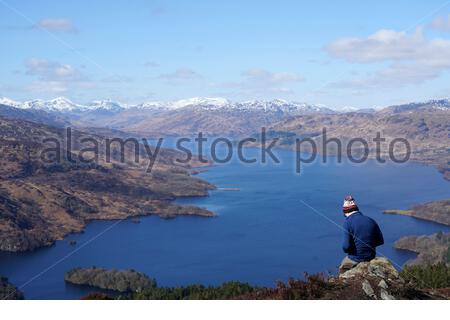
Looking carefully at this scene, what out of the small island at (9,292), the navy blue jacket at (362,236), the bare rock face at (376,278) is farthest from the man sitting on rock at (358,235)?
the small island at (9,292)

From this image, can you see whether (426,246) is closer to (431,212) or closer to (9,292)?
(431,212)

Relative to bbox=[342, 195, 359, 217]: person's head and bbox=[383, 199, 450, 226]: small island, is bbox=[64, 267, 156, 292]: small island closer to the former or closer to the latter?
bbox=[342, 195, 359, 217]: person's head

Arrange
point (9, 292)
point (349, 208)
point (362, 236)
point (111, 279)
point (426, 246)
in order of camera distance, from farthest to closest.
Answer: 1. point (426, 246)
2. point (111, 279)
3. point (9, 292)
4. point (349, 208)
5. point (362, 236)

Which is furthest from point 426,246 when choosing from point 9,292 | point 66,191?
point 66,191

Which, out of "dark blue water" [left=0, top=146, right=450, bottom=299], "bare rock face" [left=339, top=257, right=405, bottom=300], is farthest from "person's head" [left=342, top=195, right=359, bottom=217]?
"dark blue water" [left=0, top=146, right=450, bottom=299]

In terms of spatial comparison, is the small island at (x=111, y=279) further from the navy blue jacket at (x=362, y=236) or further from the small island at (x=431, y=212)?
the small island at (x=431, y=212)

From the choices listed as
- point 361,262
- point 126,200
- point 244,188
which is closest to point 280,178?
point 244,188

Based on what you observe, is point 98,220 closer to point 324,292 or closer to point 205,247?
point 205,247
